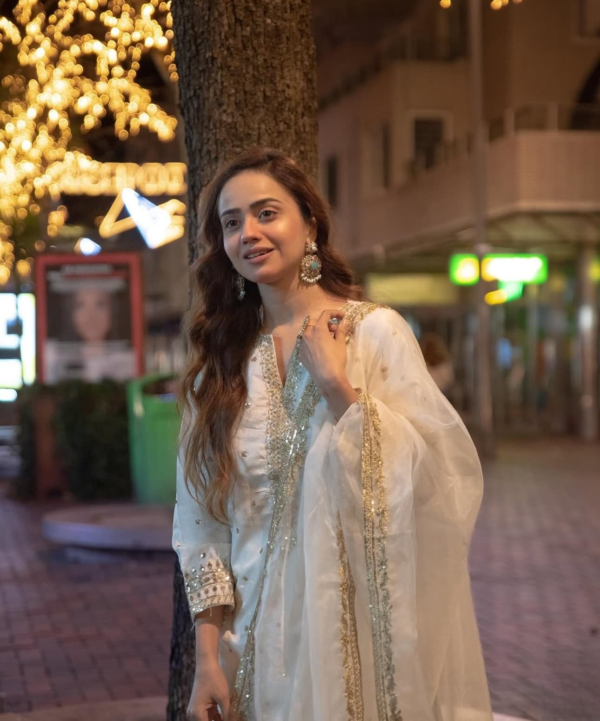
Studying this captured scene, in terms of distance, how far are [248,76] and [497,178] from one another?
19090 mm

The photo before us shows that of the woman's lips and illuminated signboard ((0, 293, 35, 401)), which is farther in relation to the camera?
illuminated signboard ((0, 293, 35, 401))

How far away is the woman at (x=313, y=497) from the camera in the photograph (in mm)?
2516

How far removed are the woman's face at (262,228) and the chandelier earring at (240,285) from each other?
0.15m

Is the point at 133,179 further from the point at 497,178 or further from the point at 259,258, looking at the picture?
the point at 259,258

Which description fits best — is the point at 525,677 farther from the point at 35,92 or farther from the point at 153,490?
the point at 35,92

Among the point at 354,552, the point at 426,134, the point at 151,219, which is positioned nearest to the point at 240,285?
the point at 354,552

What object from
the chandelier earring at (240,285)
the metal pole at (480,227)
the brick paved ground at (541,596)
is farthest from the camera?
the metal pole at (480,227)

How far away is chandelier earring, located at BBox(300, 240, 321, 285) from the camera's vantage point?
9.09 feet

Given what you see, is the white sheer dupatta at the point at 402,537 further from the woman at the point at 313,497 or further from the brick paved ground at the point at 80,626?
the brick paved ground at the point at 80,626

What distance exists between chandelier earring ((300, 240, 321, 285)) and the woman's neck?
1.0 inches

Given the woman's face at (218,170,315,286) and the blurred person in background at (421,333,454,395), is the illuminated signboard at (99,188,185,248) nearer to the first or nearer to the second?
the blurred person in background at (421,333,454,395)

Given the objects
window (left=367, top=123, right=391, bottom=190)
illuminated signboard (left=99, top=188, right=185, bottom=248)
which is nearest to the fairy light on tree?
illuminated signboard (left=99, top=188, right=185, bottom=248)

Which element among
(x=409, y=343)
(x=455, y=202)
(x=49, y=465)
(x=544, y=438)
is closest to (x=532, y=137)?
(x=455, y=202)

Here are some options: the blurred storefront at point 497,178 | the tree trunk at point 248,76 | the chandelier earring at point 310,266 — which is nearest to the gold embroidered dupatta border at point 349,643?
the chandelier earring at point 310,266
